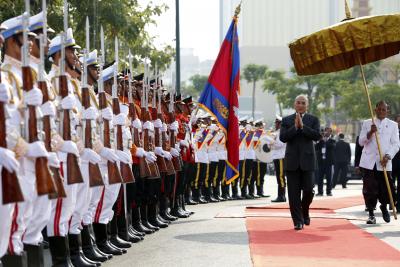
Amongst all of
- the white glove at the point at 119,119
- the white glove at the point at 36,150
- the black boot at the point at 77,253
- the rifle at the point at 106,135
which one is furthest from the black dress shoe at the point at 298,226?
the white glove at the point at 36,150

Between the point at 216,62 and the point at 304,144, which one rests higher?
the point at 216,62

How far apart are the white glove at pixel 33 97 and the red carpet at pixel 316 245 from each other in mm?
3078

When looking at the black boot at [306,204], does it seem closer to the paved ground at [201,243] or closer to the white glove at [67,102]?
the paved ground at [201,243]

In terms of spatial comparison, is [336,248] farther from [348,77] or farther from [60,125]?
[348,77]

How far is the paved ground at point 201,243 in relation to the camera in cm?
986

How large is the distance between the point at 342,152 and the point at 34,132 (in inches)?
895

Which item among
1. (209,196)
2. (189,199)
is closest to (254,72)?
(209,196)

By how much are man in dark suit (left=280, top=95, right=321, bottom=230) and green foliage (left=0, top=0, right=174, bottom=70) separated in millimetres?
2905

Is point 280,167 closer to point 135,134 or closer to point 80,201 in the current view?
point 135,134

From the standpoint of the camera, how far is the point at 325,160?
2562cm

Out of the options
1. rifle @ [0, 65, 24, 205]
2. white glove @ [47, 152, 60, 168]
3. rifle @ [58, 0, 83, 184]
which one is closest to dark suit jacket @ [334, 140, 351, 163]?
rifle @ [58, 0, 83, 184]

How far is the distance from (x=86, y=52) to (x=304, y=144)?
4786 millimetres

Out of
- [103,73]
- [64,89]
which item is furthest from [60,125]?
[103,73]

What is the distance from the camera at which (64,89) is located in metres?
8.55
